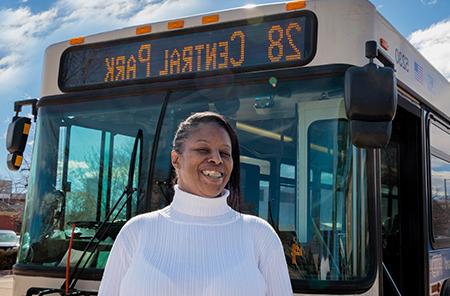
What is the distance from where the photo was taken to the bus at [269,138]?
10.2 feet

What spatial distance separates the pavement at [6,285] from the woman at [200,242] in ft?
40.4

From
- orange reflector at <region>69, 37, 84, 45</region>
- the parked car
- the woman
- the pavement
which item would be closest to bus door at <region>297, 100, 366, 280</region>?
the woman

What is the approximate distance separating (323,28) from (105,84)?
147 centimetres

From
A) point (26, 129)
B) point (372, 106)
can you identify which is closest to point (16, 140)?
point (26, 129)

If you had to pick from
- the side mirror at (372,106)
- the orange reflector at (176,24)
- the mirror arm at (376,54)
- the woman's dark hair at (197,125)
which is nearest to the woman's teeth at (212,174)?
the woman's dark hair at (197,125)

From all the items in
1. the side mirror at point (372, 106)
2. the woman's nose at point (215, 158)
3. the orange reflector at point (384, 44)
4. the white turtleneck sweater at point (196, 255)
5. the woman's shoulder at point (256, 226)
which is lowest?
the white turtleneck sweater at point (196, 255)

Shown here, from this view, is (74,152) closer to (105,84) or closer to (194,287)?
(105,84)

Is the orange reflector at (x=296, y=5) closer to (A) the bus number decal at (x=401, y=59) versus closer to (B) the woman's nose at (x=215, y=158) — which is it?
(A) the bus number decal at (x=401, y=59)

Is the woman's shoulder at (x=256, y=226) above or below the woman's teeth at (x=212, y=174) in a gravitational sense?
below

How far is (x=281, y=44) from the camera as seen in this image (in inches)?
137

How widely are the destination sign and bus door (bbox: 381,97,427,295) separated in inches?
36.0

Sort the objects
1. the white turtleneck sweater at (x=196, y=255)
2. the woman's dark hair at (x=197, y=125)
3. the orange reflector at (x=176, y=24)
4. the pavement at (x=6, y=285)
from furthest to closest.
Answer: the pavement at (x=6, y=285), the orange reflector at (x=176, y=24), the woman's dark hair at (x=197, y=125), the white turtleneck sweater at (x=196, y=255)

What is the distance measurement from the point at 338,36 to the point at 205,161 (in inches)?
59.3

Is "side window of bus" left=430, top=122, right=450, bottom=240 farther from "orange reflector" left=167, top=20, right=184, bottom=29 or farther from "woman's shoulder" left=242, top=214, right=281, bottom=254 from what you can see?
"woman's shoulder" left=242, top=214, right=281, bottom=254
